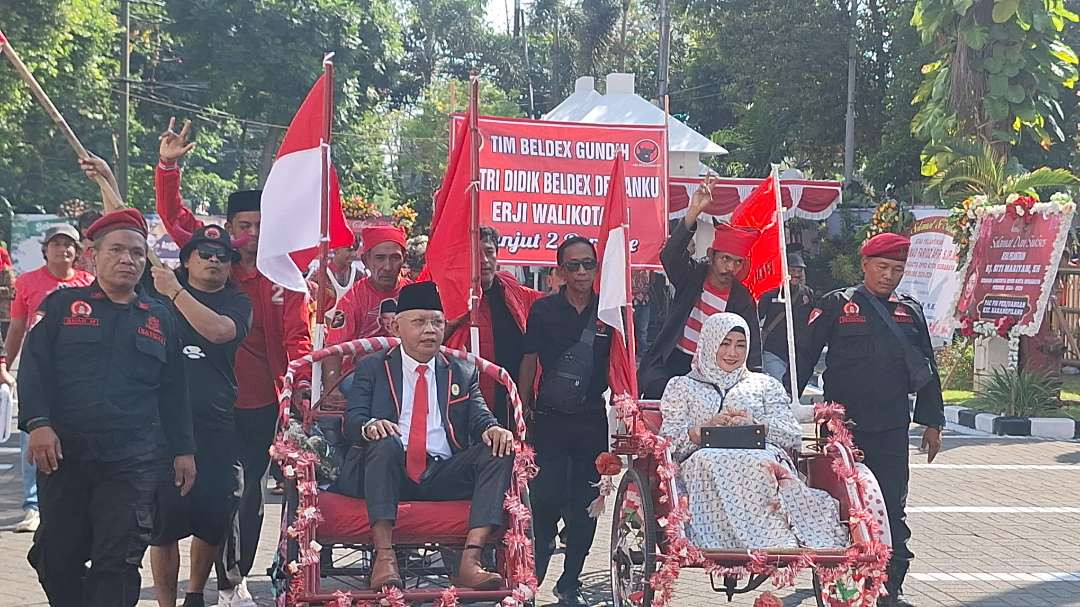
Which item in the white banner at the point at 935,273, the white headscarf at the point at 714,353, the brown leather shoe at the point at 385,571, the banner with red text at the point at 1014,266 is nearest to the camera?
the brown leather shoe at the point at 385,571

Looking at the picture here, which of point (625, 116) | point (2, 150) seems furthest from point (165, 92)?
point (625, 116)

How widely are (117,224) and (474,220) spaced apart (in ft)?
6.59

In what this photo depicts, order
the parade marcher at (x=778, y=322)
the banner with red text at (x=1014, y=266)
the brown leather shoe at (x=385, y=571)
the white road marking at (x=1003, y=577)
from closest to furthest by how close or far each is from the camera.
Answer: the brown leather shoe at (x=385, y=571), the white road marking at (x=1003, y=577), the parade marcher at (x=778, y=322), the banner with red text at (x=1014, y=266)

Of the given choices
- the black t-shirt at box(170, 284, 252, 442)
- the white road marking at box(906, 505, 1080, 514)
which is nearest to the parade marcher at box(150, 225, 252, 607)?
the black t-shirt at box(170, 284, 252, 442)

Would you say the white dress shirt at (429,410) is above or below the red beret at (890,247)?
below

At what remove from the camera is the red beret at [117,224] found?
523cm

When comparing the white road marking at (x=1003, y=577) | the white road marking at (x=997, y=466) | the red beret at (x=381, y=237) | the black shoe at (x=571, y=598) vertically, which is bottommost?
the white road marking at (x=997, y=466)

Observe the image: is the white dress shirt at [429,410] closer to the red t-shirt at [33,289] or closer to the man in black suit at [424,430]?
the man in black suit at [424,430]

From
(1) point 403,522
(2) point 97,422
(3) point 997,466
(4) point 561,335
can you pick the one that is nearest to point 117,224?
(2) point 97,422

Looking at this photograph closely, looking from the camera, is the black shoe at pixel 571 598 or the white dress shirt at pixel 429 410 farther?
the black shoe at pixel 571 598

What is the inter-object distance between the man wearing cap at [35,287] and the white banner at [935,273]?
36.4 feet

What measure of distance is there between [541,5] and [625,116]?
3707cm

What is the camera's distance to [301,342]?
21.7ft

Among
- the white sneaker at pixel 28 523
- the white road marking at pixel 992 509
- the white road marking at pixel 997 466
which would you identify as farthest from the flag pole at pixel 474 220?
the white road marking at pixel 997 466
